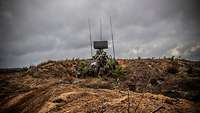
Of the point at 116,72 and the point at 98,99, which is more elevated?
the point at 116,72

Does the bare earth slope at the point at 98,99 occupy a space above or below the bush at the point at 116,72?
below

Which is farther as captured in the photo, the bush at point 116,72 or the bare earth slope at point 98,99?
the bush at point 116,72

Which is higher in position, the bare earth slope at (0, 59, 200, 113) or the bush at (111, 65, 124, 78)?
the bush at (111, 65, 124, 78)

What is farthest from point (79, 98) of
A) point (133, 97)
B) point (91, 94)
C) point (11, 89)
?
point (11, 89)

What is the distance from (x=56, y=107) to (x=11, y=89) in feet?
19.5

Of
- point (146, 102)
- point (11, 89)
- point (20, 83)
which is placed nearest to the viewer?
point (146, 102)

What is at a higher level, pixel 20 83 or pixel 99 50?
pixel 99 50

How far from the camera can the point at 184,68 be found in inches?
712

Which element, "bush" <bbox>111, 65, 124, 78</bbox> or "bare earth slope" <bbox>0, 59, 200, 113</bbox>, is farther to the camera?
"bush" <bbox>111, 65, 124, 78</bbox>

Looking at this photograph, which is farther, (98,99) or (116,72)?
(116,72)

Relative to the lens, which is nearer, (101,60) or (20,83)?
(20,83)

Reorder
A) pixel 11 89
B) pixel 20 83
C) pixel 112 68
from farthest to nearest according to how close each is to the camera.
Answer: pixel 112 68 → pixel 20 83 → pixel 11 89

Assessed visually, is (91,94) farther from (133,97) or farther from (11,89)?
(11,89)

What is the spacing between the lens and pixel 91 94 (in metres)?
8.19
